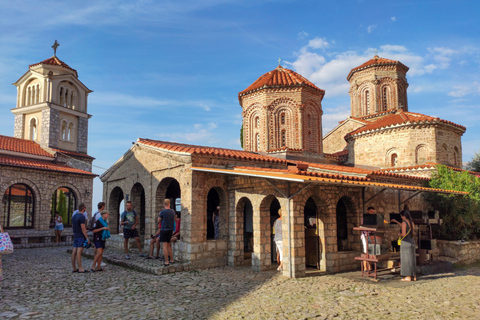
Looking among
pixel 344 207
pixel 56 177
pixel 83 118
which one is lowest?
pixel 344 207

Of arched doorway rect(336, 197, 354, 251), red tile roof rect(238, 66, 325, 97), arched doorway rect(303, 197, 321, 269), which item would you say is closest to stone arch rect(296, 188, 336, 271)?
arched doorway rect(303, 197, 321, 269)

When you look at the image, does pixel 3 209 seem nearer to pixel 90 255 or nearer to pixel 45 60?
pixel 90 255

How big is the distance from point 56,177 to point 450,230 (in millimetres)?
17750

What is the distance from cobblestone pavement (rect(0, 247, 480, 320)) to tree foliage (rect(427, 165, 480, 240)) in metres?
4.20

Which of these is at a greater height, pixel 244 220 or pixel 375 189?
pixel 375 189

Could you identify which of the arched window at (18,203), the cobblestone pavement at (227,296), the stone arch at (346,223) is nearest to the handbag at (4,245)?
the cobblestone pavement at (227,296)

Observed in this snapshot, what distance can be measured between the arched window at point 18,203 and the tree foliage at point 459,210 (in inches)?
693

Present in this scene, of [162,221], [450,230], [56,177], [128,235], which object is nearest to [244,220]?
[162,221]

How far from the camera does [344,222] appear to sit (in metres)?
10.3

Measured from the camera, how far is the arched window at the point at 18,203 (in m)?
15.8

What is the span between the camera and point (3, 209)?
1581 cm

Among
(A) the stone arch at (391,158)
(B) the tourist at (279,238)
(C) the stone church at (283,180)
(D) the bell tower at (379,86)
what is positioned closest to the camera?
(C) the stone church at (283,180)

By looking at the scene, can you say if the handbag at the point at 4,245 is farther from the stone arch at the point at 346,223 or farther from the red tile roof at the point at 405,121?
the red tile roof at the point at 405,121

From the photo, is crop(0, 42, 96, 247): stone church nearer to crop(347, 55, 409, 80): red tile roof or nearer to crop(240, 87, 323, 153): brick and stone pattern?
crop(240, 87, 323, 153): brick and stone pattern
